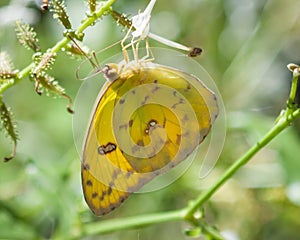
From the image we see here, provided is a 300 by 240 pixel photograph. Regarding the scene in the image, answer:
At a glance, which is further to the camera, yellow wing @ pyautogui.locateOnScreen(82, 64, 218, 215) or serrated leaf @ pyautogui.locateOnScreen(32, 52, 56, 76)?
yellow wing @ pyautogui.locateOnScreen(82, 64, 218, 215)

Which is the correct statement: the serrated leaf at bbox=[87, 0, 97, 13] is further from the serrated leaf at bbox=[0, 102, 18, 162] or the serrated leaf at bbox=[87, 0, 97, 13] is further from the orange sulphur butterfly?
the serrated leaf at bbox=[0, 102, 18, 162]

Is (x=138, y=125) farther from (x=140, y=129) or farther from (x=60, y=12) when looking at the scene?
(x=60, y=12)

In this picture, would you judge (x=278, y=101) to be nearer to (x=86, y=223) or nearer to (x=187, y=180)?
(x=187, y=180)

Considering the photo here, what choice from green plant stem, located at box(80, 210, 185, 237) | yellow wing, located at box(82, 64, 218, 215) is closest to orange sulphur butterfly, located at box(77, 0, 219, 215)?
yellow wing, located at box(82, 64, 218, 215)

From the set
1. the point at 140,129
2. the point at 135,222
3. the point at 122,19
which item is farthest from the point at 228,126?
the point at 122,19

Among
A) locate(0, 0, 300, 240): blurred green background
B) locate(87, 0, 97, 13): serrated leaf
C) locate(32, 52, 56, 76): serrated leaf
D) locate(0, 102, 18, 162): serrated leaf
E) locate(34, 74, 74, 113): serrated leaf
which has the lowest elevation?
locate(0, 0, 300, 240): blurred green background

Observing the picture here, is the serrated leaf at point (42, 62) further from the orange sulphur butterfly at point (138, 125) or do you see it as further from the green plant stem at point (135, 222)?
the green plant stem at point (135, 222)

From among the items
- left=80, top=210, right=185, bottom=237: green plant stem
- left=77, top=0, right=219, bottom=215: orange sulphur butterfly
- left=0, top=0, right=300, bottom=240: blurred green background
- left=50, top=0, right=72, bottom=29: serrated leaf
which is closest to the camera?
left=50, top=0, right=72, bottom=29: serrated leaf

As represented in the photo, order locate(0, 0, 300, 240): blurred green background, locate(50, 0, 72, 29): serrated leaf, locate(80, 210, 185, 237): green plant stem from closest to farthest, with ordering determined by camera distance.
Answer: locate(50, 0, 72, 29): serrated leaf
locate(80, 210, 185, 237): green plant stem
locate(0, 0, 300, 240): blurred green background
